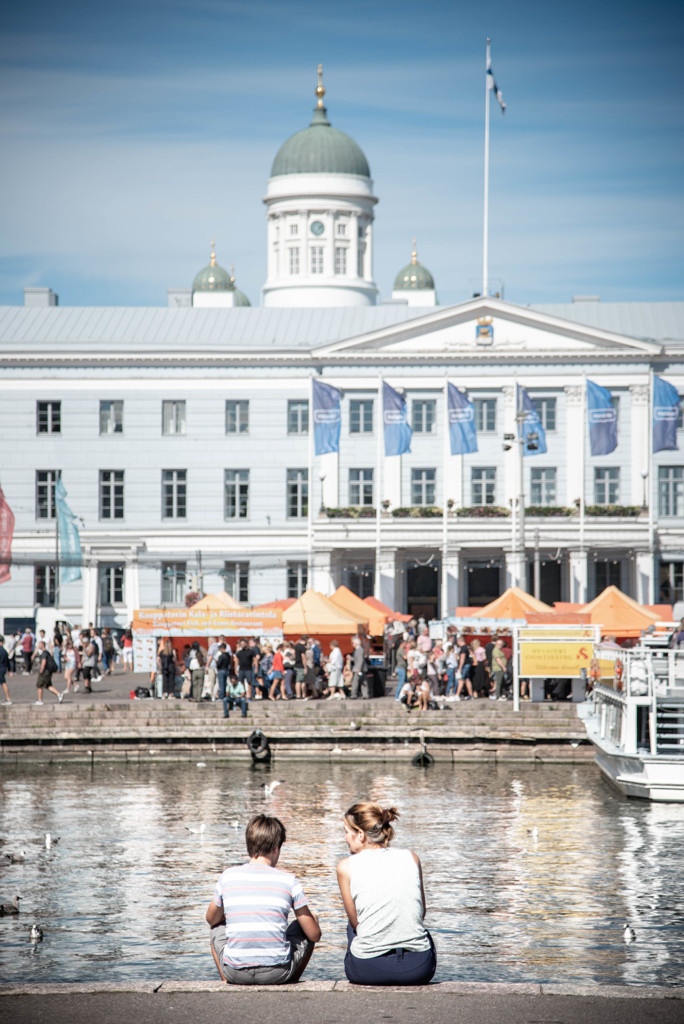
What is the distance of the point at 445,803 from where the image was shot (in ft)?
97.0

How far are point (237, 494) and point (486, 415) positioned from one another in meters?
12.9

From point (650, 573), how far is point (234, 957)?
5989 centimetres

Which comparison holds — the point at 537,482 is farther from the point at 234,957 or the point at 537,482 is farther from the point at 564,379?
the point at 234,957

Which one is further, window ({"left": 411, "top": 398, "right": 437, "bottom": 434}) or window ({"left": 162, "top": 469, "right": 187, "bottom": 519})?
window ({"left": 162, "top": 469, "right": 187, "bottom": 519})

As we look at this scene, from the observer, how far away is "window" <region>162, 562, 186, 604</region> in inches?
2822

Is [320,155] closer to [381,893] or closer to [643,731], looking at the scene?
[643,731]

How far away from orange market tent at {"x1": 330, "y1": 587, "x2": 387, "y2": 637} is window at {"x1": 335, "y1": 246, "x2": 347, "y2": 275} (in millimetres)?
50374

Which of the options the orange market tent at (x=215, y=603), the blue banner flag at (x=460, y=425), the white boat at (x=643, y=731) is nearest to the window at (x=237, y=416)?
the blue banner flag at (x=460, y=425)

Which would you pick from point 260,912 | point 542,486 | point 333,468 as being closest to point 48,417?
point 333,468

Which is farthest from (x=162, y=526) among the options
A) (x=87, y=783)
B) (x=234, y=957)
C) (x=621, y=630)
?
(x=234, y=957)

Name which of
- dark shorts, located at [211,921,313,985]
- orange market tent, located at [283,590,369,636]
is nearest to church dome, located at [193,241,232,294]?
orange market tent, located at [283,590,369,636]

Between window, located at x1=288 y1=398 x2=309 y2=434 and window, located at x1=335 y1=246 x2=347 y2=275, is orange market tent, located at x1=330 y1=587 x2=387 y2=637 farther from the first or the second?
window, located at x1=335 y1=246 x2=347 y2=275

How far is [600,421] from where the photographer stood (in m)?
56.6

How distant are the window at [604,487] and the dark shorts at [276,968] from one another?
2421 inches
